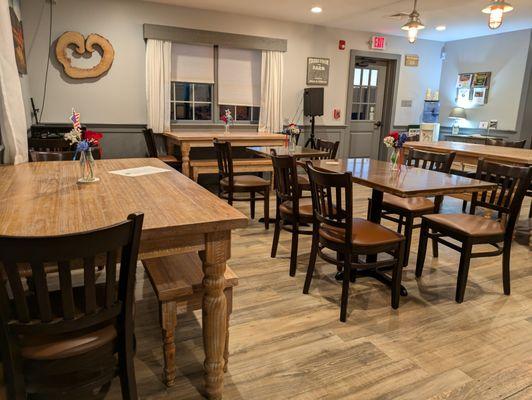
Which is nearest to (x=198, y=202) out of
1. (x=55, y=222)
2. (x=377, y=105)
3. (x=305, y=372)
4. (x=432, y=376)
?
(x=55, y=222)

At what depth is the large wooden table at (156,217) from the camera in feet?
4.37

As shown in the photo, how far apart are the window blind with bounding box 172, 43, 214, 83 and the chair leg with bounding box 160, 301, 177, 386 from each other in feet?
15.3

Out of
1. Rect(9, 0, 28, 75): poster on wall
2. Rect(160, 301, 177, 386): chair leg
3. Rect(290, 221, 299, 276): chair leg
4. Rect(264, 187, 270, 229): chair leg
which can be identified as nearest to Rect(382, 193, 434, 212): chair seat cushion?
Rect(290, 221, 299, 276): chair leg

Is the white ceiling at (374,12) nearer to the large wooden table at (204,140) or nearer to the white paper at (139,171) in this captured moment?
the large wooden table at (204,140)

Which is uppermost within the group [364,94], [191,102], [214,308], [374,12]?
[374,12]

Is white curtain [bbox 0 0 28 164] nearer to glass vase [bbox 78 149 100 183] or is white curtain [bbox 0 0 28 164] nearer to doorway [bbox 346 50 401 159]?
glass vase [bbox 78 149 100 183]

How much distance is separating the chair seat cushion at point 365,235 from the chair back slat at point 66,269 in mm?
1377

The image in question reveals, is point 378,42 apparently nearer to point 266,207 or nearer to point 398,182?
point 266,207

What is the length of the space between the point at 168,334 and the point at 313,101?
203 inches

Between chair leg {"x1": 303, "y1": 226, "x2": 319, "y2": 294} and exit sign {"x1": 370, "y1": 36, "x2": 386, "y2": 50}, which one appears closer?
chair leg {"x1": 303, "y1": 226, "x2": 319, "y2": 294}

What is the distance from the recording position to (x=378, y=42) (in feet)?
22.5

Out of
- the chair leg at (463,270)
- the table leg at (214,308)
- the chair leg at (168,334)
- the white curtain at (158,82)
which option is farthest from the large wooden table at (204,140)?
the table leg at (214,308)

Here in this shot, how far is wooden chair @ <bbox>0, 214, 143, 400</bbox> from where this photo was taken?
102 cm

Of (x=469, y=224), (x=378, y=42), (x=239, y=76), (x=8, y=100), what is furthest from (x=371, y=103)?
(x=8, y=100)
